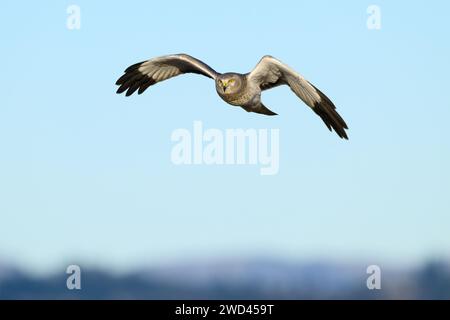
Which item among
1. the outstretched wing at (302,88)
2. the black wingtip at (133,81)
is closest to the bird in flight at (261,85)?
the outstretched wing at (302,88)

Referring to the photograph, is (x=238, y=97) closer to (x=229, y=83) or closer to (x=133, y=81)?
(x=229, y=83)

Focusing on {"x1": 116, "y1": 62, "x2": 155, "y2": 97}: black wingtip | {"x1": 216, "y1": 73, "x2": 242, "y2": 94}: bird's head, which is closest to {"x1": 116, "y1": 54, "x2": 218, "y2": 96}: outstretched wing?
{"x1": 116, "y1": 62, "x2": 155, "y2": 97}: black wingtip

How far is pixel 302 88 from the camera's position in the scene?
11.8 meters

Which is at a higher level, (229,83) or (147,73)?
(147,73)

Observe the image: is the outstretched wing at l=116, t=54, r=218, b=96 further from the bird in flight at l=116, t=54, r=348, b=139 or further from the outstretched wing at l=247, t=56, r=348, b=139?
the outstretched wing at l=247, t=56, r=348, b=139

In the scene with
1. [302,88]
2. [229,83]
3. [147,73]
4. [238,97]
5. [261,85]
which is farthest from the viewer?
[147,73]

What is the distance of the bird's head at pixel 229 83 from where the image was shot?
11.1m

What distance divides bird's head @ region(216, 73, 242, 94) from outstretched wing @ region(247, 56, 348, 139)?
317mm

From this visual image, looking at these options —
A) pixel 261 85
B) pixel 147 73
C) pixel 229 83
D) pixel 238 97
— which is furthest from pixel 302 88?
pixel 147 73

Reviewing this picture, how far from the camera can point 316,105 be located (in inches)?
466

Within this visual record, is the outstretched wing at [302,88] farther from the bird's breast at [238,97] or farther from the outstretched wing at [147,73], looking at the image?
the outstretched wing at [147,73]

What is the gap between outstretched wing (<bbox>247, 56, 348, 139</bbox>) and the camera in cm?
1144

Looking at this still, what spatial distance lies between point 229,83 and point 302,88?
1312mm

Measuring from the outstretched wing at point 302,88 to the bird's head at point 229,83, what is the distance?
317 mm
